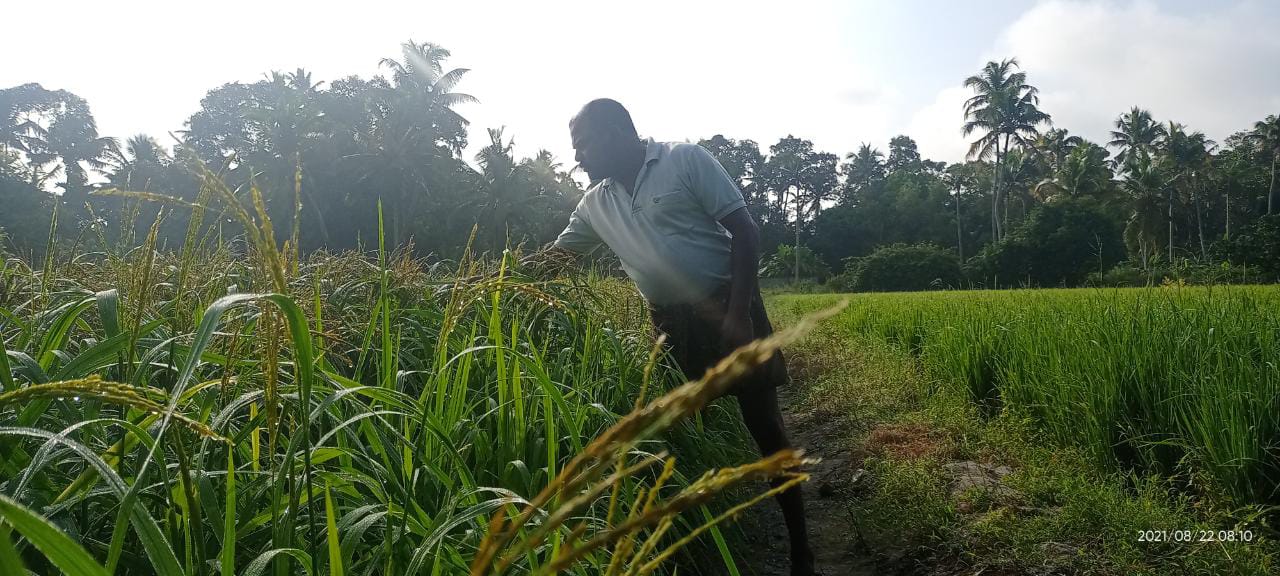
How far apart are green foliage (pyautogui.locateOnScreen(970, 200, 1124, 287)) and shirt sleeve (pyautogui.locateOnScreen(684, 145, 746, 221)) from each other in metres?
29.1

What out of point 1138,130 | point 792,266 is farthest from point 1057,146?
point 792,266

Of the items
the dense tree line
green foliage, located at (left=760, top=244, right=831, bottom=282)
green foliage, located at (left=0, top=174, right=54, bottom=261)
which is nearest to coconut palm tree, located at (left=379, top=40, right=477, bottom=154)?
the dense tree line

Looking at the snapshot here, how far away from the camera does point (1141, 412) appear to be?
8.54 feet

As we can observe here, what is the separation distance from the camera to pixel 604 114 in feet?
7.38

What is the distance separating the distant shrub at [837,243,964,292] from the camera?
2869 centimetres

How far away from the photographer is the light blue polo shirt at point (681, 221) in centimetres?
214

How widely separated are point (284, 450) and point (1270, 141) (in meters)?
52.5

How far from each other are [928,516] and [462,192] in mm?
27133

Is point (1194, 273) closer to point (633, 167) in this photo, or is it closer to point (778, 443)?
point (778, 443)

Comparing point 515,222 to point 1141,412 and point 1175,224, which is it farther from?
point 1175,224

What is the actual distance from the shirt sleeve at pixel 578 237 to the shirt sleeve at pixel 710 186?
2.04ft

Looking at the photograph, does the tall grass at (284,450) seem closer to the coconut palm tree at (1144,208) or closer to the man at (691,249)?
the man at (691,249)
